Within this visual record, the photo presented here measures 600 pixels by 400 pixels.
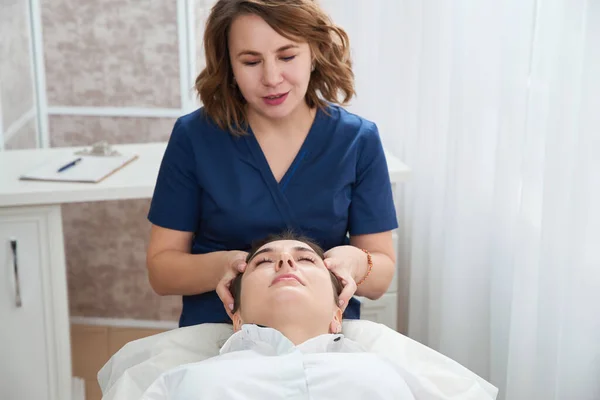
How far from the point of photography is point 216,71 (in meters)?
1.84

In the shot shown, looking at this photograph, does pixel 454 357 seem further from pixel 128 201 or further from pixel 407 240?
pixel 128 201

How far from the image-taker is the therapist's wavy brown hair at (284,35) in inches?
67.3

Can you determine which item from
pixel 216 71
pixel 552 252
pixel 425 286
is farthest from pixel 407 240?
pixel 216 71

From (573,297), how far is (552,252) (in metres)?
0.10

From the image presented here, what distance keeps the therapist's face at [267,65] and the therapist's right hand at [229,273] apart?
305 millimetres

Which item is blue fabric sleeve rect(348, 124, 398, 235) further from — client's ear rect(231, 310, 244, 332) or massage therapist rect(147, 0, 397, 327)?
client's ear rect(231, 310, 244, 332)

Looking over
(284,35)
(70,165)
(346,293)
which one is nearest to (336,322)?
(346,293)

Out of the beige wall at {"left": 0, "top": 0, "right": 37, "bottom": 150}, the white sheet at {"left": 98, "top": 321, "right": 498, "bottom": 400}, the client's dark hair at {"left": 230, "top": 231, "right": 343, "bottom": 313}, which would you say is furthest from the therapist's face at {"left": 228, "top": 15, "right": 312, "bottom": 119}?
the beige wall at {"left": 0, "top": 0, "right": 37, "bottom": 150}

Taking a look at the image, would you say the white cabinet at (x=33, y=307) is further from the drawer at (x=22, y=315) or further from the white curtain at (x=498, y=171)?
the white curtain at (x=498, y=171)

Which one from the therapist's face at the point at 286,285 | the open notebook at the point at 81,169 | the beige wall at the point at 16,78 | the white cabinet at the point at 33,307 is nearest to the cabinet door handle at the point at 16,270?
the white cabinet at the point at 33,307

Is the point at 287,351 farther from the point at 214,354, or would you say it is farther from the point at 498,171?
the point at 498,171

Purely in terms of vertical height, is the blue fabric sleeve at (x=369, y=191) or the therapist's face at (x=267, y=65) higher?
the therapist's face at (x=267, y=65)

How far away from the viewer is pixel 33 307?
2.25 metres

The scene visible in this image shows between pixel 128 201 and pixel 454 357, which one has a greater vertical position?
pixel 128 201
